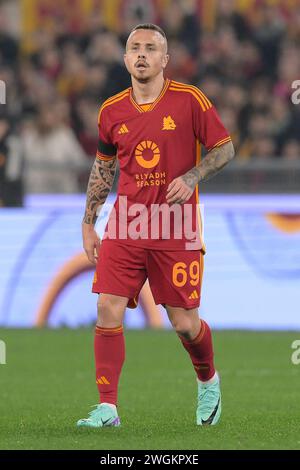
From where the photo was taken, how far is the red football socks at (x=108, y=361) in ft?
24.4

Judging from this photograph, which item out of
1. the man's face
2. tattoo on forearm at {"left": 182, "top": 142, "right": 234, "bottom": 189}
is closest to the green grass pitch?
tattoo on forearm at {"left": 182, "top": 142, "right": 234, "bottom": 189}

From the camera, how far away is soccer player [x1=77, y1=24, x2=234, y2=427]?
7426mm

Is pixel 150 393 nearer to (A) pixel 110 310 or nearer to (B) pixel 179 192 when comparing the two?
(A) pixel 110 310

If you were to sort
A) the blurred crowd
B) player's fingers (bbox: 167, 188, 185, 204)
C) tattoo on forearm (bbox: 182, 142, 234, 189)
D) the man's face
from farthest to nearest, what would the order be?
1. the blurred crowd
2. the man's face
3. tattoo on forearm (bbox: 182, 142, 234, 189)
4. player's fingers (bbox: 167, 188, 185, 204)

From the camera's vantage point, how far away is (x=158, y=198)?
7477mm

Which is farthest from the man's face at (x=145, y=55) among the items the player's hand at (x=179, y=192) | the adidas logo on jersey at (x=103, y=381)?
the adidas logo on jersey at (x=103, y=381)

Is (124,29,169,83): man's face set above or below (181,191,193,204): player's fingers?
above

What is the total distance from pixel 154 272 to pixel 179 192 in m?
0.59

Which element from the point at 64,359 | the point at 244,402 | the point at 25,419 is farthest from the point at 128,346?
the point at 25,419

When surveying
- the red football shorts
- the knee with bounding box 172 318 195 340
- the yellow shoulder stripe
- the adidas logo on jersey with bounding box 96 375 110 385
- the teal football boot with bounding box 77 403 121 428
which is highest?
the yellow shoulder stripe

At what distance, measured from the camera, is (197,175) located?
23.9 feet

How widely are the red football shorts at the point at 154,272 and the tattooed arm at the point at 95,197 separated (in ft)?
0.75

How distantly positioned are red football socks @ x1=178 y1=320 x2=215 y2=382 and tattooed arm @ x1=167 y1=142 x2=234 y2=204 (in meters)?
0.81

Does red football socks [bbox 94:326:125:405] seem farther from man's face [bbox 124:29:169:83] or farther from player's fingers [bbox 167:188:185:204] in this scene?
man's face [bbox 124:29:169:83]
